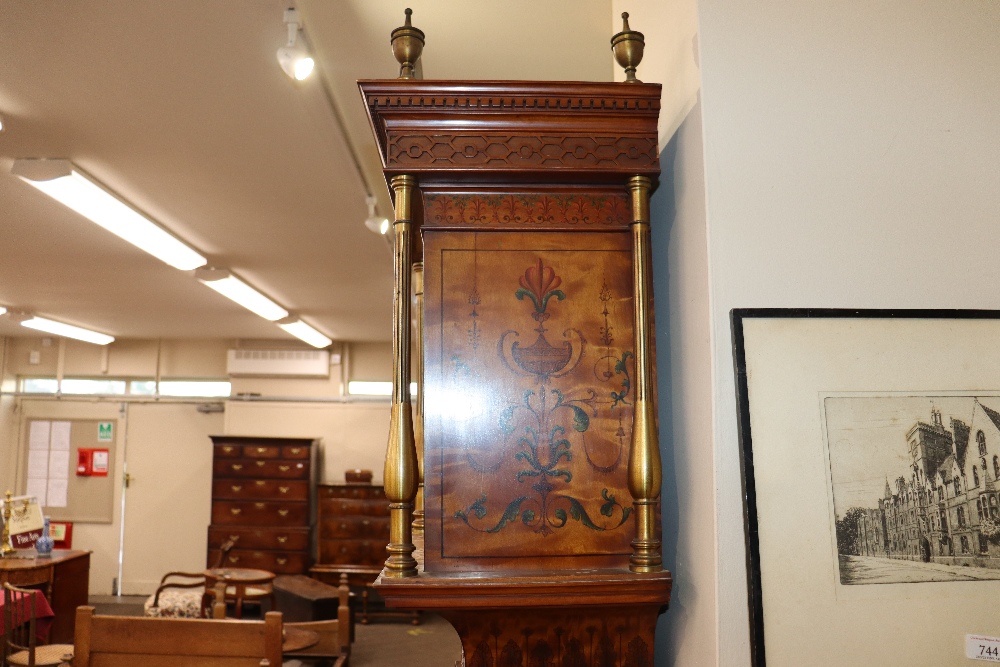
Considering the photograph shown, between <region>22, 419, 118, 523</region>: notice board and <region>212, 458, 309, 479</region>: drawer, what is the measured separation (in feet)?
Result: 6.34

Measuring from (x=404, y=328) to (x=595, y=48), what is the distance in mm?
1792

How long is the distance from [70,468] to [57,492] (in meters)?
0.34

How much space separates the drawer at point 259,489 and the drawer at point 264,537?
1.12 feet

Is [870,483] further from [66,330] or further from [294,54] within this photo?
[66,330]

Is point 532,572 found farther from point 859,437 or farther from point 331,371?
point 331,371

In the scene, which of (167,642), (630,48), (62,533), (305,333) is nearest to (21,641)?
(167,642)

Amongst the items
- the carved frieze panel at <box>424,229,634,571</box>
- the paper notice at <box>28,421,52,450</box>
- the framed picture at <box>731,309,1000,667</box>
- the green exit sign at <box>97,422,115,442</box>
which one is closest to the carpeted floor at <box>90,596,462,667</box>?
the green exit sign at <box>97,422,115,442</box>

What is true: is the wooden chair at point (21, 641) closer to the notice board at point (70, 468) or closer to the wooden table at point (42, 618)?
the wooden table at point (42, 618)

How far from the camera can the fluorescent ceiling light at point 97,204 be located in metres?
3.51

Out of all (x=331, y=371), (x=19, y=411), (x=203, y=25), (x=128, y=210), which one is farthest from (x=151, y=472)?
(x=203, y=25)

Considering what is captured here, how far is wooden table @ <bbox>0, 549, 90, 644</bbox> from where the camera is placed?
6.06 metres

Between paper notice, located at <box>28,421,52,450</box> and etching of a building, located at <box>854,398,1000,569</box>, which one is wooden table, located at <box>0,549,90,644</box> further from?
etching of a building, located at <box>854,398,1000,569</box>

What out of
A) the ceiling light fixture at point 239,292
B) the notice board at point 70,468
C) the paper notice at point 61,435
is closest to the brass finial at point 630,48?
the ceiling light fixture at point 239,292

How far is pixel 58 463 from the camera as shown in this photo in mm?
9477
